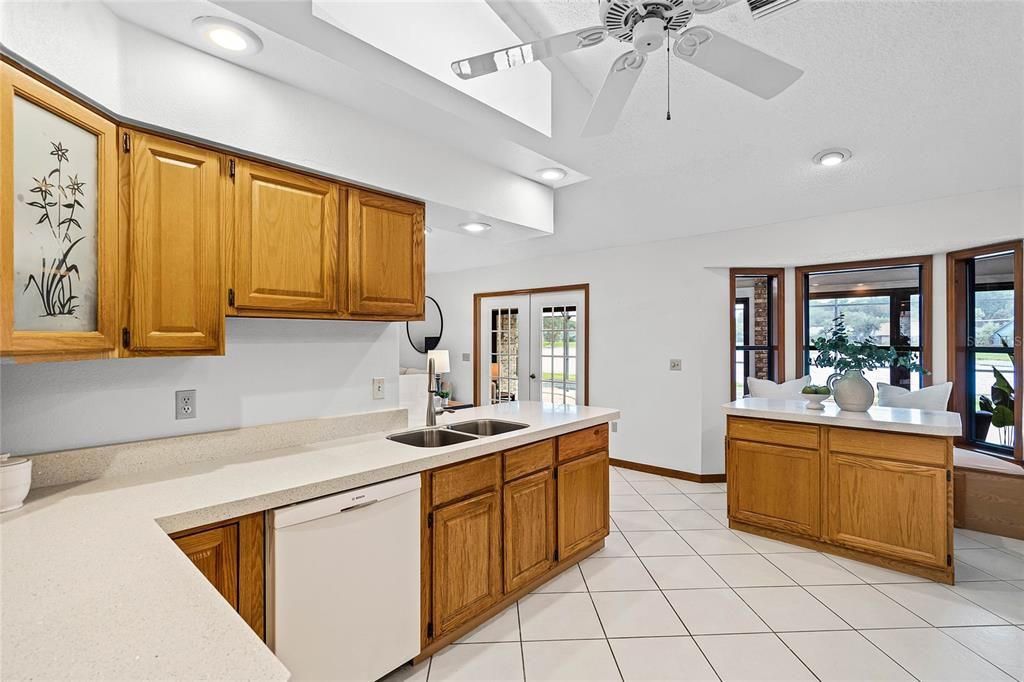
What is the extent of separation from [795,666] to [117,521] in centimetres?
255

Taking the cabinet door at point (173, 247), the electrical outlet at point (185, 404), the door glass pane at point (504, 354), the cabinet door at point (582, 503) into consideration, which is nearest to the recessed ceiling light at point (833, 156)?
the cabinet door at point (582, 503)

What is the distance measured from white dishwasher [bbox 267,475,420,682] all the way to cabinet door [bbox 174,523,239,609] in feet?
0.35

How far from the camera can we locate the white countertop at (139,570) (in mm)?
769

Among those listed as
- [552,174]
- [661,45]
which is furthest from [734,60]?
[552,174]

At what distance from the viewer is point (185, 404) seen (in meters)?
2.00

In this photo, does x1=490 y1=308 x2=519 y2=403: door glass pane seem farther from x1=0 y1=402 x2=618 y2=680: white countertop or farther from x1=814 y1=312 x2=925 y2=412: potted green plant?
x1=0 y1=402 x2=618 y2=680: white countertop

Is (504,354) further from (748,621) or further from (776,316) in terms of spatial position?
(748,621)

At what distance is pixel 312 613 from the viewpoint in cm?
169

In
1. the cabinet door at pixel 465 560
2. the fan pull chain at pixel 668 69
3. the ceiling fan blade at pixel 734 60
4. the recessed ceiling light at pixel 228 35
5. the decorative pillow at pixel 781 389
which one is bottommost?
the cabinet door at pixel 465 560

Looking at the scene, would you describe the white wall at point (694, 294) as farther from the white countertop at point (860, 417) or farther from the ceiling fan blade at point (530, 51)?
the ceiling fan blade at point (530, 51)

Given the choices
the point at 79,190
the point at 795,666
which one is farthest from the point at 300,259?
the point at 795,666

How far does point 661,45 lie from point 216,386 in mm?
2118

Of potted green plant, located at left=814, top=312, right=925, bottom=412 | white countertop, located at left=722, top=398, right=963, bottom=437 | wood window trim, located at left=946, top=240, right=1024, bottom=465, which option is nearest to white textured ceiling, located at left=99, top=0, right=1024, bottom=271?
wood window trim, located at left=946, top=240, right=1024, bottom=465

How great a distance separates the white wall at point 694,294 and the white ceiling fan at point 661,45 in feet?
9.61
